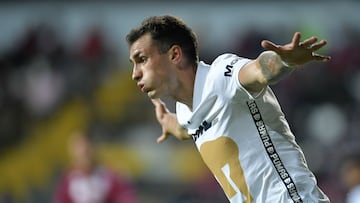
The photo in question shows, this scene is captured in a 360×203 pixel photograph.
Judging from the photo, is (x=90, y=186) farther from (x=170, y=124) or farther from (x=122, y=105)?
(x=122, y=105)

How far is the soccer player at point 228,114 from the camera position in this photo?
448cm

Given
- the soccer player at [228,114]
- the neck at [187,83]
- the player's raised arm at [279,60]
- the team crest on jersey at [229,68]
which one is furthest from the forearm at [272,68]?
the neck at [187,83]

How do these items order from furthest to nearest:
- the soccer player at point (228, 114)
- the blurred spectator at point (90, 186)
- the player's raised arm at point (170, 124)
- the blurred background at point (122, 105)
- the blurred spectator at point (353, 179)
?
1. the blurred background at point (122, 105)
2. the blurred spectator at point (90, 186)
3. the blurred spectator at point (353, 179)
4. the player's raised arm at point (170, 124)
5. the soccer player at point (228, 114)

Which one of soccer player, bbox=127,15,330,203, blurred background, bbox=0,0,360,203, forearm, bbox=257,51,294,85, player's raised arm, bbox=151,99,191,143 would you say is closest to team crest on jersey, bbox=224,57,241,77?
soccer player, bbox=127,15,330,203

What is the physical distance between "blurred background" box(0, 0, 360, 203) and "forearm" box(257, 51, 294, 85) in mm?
5774

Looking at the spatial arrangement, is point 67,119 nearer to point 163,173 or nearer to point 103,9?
point 163,173

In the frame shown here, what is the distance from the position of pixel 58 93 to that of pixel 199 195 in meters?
3.32

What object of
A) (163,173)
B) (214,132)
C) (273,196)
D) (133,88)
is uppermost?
(214,132)

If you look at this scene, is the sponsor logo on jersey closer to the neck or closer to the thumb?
the neck

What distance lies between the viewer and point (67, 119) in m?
12.8

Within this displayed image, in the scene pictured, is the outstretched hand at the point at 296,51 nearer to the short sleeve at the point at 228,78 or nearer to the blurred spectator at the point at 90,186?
the short sleeve at the point at 228,78

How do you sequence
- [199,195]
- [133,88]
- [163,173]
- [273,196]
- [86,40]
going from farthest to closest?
[86,40] < [133,88] < [163,173] < [199,195] < [273,196]

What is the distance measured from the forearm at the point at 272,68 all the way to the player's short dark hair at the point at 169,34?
62 centimetres

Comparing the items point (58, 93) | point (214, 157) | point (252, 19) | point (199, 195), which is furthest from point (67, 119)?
point (214, 157)
